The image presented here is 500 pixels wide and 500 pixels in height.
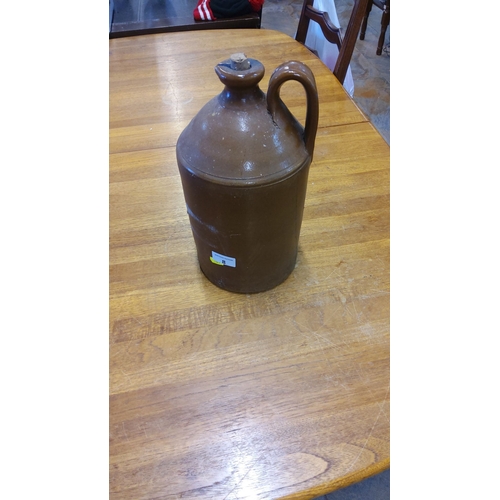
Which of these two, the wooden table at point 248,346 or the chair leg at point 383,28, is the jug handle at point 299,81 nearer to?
the wooden table at point 248,346

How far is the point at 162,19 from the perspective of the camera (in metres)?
2.31

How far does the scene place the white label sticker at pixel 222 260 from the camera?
82 centimetres

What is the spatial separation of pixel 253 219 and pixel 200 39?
4.08ft

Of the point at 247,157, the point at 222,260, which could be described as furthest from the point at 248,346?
the point at 247,157

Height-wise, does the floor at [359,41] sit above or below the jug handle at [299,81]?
below

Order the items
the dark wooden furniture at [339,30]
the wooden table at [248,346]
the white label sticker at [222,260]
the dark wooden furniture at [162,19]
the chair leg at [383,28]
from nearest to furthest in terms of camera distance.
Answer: the wooden table at [248,346] → the white label sticker at [222,260] → the dark wooden furniture at [339,30] → the dark wooden furniture at [162,19] → the chair leg at [383,28]

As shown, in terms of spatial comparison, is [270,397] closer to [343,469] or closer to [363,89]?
[343,469]

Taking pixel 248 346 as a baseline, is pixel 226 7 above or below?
above

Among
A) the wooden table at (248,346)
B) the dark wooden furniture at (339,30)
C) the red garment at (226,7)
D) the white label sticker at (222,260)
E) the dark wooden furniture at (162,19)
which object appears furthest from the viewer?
the red garment at (226,7)

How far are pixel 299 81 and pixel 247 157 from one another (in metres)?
0.15

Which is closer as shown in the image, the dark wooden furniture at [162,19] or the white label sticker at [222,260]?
the white label sticker at [222,260]

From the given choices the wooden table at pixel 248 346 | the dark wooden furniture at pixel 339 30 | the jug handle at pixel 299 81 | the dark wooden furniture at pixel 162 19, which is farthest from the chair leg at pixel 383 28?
the jug handle at pixel 299 81

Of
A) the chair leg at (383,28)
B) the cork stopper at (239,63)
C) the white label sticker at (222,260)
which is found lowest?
the white label sticker at (222,260)

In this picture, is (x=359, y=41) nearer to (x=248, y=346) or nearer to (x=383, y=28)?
(x=383, y=28)
